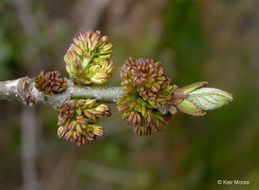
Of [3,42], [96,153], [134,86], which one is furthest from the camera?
[96,153]

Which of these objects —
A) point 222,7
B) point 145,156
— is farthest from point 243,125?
point 222,7

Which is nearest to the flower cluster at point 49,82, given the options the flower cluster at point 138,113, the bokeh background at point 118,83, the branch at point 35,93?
the branch at point 35,93

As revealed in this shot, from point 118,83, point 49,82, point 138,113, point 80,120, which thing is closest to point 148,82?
point 138,113

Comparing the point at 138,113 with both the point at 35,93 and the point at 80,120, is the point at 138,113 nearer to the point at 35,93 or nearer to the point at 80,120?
the point at 80,120

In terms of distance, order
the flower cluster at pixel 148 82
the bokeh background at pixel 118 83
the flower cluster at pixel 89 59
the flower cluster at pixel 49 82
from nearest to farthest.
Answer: the flower cluster at pixel 148 82
the flower cluster at pixel 49 82
the flower cluster at pixel 89 59
the bokeh background at pixel 118 83

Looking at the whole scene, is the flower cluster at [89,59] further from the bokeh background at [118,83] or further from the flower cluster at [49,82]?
the bokeh background at [118,83]

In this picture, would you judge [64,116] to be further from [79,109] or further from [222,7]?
[222,7]

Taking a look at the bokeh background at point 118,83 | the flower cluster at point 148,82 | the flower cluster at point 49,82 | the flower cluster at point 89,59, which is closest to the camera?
the flower cluster at point 148,82
